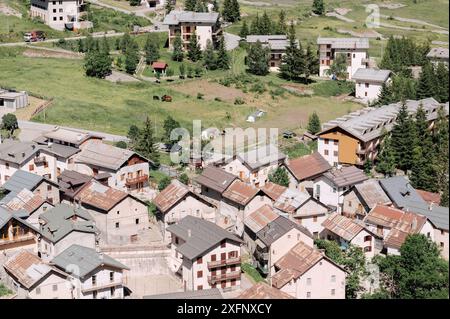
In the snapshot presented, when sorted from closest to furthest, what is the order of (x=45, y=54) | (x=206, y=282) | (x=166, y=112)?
(x=206, y=282), (x=166, y=112), (x=45, y=54)

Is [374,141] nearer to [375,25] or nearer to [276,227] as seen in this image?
[276,227]

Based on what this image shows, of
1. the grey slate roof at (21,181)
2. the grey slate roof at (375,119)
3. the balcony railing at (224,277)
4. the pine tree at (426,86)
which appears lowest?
the balcony railing at (224,277)

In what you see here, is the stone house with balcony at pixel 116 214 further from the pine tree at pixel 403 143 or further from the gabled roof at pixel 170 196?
the pine tree at pixel 403 143

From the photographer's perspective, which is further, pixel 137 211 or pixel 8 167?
pixel 8 167

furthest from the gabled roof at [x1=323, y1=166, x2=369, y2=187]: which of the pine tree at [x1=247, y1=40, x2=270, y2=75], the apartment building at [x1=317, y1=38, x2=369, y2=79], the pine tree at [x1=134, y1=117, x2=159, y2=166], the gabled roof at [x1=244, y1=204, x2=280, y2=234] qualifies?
the apartment building at [x1=317, y1=38, x2=369, y2=79]

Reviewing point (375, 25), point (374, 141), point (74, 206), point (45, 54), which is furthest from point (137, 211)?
point (375, 25)

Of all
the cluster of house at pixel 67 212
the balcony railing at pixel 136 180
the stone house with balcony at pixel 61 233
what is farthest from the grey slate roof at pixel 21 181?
the balcony railing at pixel 136 180
